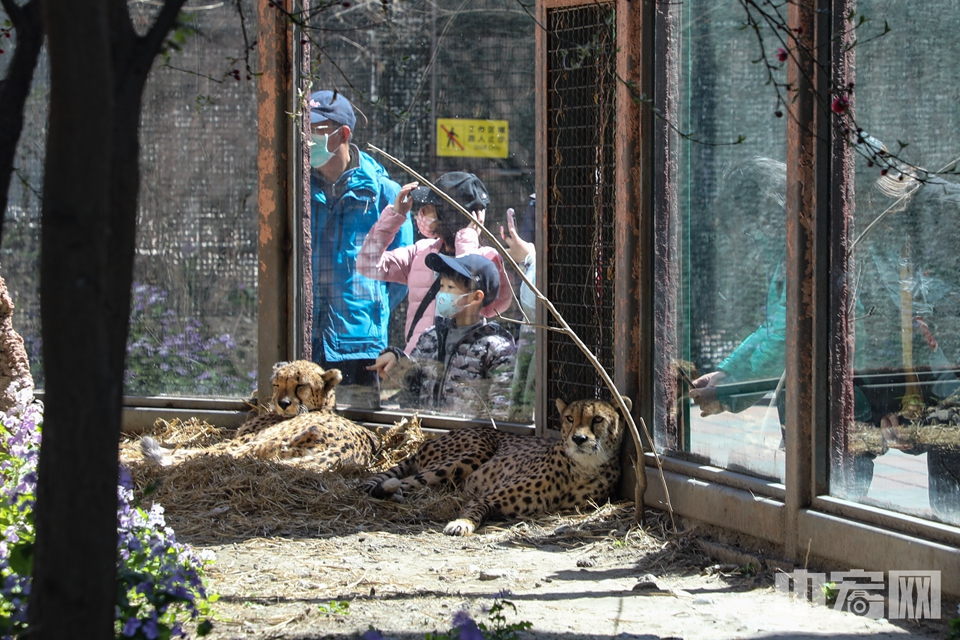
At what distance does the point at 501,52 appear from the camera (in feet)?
22.0

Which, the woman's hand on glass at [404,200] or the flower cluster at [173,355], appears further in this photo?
the flower cluster at [173,355]

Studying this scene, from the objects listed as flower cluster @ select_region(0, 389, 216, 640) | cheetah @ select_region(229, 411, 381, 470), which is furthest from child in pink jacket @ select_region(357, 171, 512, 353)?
flower cluster @ select_region(0, 389, 216, 640)

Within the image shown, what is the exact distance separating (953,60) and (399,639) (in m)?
3.21

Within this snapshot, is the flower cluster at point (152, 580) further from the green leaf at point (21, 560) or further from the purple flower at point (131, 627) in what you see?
the green leaf at point (21, 560)

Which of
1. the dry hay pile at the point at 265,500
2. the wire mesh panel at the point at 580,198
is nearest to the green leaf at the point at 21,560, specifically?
the dry hay pile at the point at 265,500

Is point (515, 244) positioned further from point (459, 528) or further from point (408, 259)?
point (459, 528)

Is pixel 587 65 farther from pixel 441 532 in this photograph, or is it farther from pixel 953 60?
pixel 441 532

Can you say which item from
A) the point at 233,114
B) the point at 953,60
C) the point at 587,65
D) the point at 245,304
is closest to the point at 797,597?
the point at 953,60

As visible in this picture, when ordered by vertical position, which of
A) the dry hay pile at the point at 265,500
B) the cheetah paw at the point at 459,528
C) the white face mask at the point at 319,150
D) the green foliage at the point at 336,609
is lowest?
the cheetah paw at the point at 459,528

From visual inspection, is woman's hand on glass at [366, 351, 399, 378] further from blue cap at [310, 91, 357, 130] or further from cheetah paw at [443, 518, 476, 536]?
cheetah paw at [443, 518, 476, 536]

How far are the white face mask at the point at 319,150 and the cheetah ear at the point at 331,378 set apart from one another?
1576 millimetres

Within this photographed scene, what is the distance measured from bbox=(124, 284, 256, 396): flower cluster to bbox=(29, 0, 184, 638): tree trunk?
5.86m

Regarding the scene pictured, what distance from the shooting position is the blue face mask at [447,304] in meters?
6.94

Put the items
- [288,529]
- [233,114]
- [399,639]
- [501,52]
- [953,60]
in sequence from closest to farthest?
[399,639]
[953,60]
[288,529]
[501,52]
[233,114]
